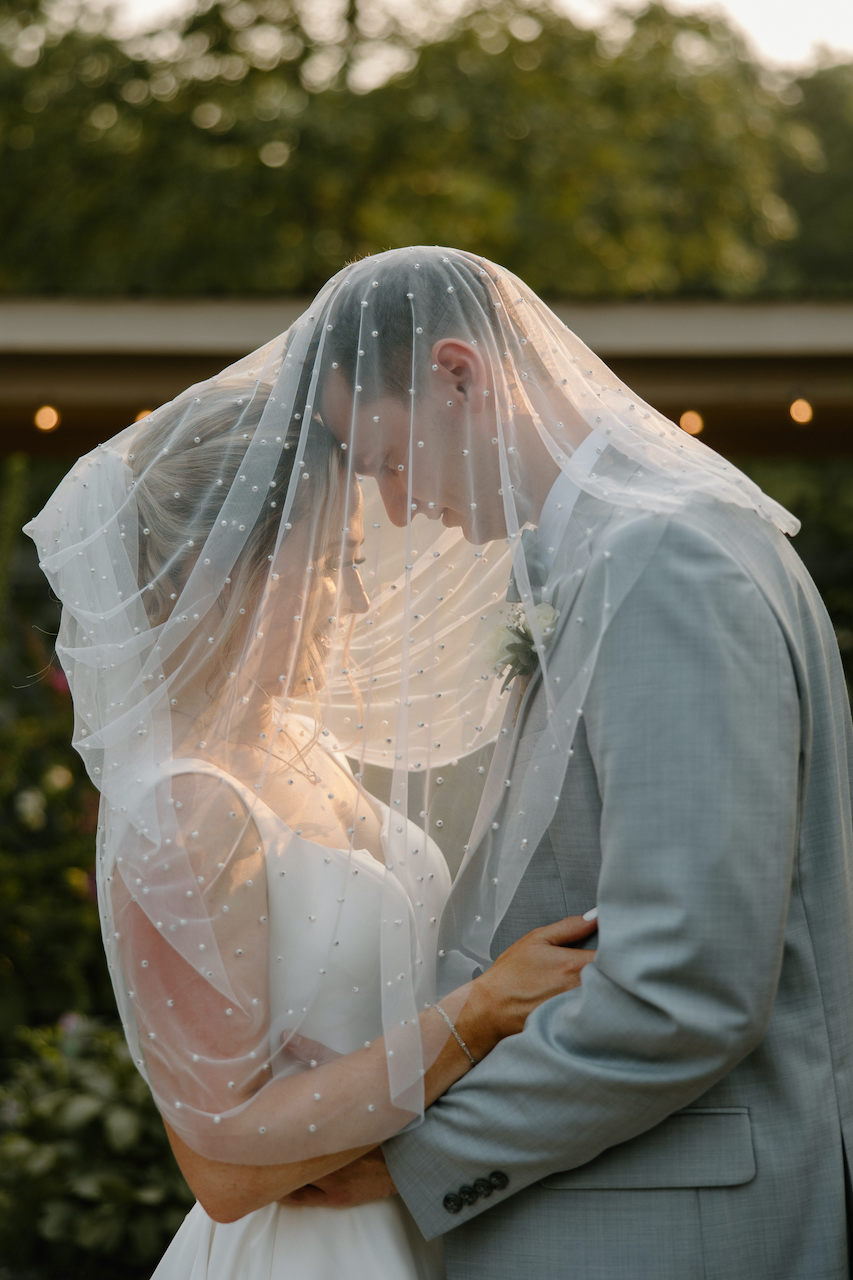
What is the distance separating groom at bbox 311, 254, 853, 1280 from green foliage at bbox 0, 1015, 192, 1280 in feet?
7.63

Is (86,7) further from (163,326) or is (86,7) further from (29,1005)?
A: (29,1005)

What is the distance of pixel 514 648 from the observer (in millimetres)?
1925

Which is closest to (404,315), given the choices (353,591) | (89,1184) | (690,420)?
(353,591)

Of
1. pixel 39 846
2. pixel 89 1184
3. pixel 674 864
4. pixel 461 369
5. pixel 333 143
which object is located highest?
Result: pixel 333 143

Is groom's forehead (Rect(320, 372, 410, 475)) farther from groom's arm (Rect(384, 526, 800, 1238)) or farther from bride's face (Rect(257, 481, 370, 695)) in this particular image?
groom's arm (Rect(384, 526, 800, 1238))

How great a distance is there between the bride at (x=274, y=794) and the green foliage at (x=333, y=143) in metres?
11.9

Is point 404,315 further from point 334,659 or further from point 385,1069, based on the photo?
point 385,1069

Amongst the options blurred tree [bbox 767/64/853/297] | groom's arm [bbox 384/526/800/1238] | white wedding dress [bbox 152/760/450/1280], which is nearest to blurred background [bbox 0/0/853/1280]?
blurred tree [bbox 767/64/853/297]

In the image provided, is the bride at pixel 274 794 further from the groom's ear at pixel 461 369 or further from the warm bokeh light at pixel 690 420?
the warm bokeh light at pixel 690 420

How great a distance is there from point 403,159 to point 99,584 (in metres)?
13.0

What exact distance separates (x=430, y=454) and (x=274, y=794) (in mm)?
638

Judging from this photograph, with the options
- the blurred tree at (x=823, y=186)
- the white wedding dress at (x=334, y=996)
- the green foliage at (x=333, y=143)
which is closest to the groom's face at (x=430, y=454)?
the white wedding dress at (x=334, y=996)

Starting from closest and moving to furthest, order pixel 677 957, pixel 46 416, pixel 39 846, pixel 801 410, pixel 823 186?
pixel 677 957 → pixel 801 410 → pixel 46 416 → pixel 39 846 → pixel 823 186

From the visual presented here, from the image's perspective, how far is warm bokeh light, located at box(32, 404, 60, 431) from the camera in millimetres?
5902
